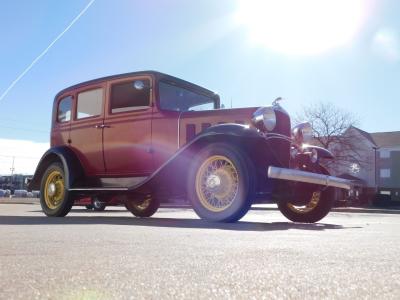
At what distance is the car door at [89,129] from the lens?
746cm

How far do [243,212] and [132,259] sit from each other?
3.00m

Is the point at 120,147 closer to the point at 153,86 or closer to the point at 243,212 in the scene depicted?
the point at 153,86

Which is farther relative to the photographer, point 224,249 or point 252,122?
point 252,122

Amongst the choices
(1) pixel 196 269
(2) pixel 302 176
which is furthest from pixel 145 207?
(1) pixel 196 269

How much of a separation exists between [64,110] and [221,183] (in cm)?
395

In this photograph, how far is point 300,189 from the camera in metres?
6.19

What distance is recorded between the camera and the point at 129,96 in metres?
7.25

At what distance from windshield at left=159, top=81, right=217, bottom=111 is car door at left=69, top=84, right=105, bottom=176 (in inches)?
41.5

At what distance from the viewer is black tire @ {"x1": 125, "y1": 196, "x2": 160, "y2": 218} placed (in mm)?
8211

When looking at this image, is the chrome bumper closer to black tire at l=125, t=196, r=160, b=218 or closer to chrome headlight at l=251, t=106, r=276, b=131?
chrome headlight at l=251, t=106, r=276, b=131

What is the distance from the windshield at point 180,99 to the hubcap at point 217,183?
1616mm

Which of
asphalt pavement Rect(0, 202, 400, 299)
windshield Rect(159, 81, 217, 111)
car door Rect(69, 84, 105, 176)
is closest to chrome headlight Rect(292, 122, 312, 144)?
windshield Rect(159, 81, 217, 111)

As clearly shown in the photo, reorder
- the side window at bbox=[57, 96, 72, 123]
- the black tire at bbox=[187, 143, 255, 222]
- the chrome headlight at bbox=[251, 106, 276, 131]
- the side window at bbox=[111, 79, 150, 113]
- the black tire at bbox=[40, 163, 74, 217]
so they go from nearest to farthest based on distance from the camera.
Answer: the black tire at bbox=[187, 143, 255, 222]
the chrome headlight at bbox=[251, 106, 276, 131]
the side window at bbox=[111, 79, 150, 113]
the black tire at bbox=[40, 163, 74, 217]
the side window at bbox=[57, 96, 72, 123]

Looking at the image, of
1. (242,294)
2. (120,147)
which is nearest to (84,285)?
(242,294)
